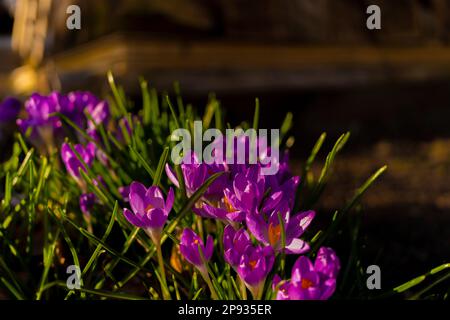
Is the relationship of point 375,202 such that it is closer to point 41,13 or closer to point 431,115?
point 431,115

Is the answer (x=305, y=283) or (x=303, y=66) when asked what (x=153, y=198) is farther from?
(x=303, y=66)

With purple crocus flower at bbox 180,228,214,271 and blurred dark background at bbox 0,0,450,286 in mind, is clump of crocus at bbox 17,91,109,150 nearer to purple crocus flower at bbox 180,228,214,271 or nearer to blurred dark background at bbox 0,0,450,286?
purple crocus flower at bbox 180,228,214,271

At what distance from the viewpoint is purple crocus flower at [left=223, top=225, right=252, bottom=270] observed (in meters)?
0.75

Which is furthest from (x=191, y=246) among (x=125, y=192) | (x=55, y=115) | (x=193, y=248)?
(x=55, y=115)

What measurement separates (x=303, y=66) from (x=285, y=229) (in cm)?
305

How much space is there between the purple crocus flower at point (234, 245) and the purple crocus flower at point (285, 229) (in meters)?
0.02

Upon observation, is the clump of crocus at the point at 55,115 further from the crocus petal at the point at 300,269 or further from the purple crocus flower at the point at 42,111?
the crocus petal at the point at 300,269

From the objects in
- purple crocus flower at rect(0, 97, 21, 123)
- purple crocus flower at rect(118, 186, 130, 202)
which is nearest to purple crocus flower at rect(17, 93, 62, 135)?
purple crocus flower at rect(0, 97, 21, 123)

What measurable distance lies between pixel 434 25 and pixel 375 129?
0.86 meters

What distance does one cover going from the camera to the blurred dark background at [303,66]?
124 inches

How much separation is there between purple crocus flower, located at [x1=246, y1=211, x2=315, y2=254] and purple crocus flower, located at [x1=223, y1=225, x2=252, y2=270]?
0.05ft

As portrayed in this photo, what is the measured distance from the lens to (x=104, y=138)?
3.92 feet

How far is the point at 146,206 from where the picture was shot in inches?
31.5
